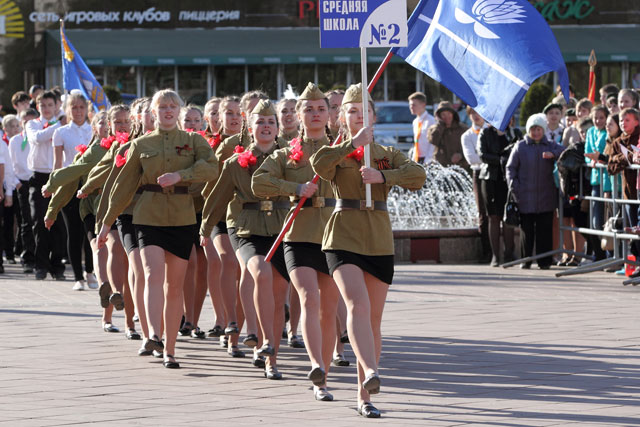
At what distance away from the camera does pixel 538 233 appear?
52.0ft

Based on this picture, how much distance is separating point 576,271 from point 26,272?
23.3 ft

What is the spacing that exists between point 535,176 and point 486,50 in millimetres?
6802

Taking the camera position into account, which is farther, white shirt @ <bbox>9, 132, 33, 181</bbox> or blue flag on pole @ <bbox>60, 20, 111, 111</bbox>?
blue flag on pole @ <bbox>60, 20, 111, 111</bbox>

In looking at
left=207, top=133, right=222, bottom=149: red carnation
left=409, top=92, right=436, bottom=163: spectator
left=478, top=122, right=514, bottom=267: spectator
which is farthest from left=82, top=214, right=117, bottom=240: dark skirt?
left=409, top=92, right=436, bottom=163: spectator

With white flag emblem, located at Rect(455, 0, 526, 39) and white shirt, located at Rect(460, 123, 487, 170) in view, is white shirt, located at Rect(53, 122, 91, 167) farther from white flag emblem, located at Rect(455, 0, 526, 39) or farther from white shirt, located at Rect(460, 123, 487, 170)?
white flag emblem, located at Rect(455, 0, 526, 39)

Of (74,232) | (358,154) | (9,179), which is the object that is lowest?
(74,232)

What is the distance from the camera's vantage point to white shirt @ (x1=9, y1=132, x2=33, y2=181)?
16.4 meters

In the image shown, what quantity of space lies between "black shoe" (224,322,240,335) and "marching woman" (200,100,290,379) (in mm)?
809

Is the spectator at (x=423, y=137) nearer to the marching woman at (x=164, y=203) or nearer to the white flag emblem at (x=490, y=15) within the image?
the white flag emblem at (x=490, y=15)

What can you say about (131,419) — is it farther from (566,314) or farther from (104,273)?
(566,314)

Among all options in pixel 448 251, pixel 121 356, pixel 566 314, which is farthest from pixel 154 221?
pixel 448 251

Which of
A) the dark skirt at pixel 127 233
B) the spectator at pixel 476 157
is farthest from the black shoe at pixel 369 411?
the spectator at pixel 476 157

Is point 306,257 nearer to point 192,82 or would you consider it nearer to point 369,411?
point 369,411

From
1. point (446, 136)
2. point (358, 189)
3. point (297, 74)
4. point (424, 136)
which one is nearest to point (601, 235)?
point (446, 136)
